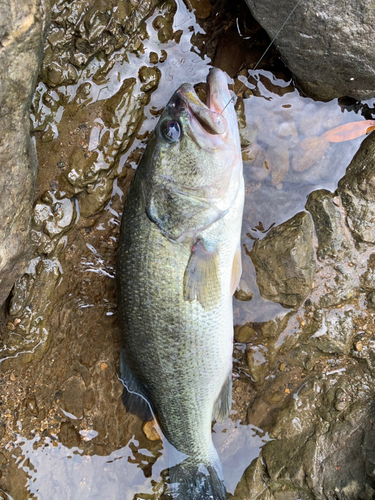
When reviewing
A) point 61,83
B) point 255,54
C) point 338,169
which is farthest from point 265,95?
point 61,83

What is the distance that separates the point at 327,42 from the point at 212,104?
0.99m

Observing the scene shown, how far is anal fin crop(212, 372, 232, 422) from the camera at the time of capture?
3201mm

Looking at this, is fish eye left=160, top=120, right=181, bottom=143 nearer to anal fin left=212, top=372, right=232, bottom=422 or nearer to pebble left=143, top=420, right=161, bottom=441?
anal fin left=212, top=372, right=232, bottom=422

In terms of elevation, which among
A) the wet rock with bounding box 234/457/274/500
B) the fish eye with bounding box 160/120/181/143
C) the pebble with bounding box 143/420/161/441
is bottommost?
the wet rock with bounding box 234/457/274/500

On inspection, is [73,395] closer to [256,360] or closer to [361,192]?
[256,360]

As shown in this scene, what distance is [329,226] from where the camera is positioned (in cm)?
327

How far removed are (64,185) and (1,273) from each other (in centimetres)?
100

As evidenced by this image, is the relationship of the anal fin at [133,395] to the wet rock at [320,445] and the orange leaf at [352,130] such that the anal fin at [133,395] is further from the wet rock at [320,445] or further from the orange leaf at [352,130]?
the orange leaf at [352,130]

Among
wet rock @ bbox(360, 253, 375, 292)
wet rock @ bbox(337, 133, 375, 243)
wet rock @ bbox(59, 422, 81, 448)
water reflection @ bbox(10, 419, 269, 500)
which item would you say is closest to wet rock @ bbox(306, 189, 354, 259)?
wet rock @ bbox(337, 133, 375, 243)

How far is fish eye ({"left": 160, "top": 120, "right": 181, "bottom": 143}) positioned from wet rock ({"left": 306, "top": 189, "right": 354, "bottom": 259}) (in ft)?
4.61

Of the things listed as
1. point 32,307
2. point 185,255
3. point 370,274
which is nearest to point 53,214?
point 32,307

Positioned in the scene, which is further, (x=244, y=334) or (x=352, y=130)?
(x=244, y=334)

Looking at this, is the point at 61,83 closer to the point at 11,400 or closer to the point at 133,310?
the point at 133,310

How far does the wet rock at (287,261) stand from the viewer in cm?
322
